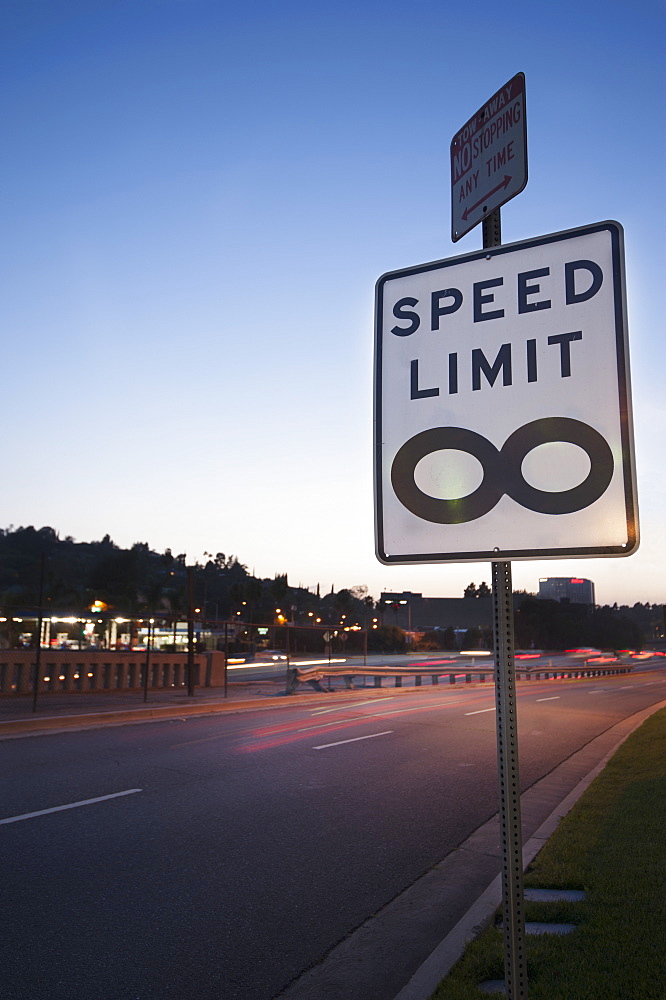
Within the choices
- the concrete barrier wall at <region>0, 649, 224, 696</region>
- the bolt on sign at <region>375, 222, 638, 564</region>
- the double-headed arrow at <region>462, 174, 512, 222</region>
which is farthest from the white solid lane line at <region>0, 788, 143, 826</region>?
the concrete barrier wall at <region>0, 649, 224, 696</region>

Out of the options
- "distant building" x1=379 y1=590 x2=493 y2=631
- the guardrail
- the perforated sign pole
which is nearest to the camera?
the perforated sign pole

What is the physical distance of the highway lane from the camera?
4.84m

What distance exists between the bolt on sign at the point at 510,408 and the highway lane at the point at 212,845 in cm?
375

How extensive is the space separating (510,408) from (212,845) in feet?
21.4

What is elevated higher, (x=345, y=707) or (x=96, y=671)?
(x=96, y=671)

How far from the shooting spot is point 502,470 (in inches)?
88.6

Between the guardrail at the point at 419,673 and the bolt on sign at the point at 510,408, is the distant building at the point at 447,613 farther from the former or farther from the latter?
the bolt on sign at the point at 510,408

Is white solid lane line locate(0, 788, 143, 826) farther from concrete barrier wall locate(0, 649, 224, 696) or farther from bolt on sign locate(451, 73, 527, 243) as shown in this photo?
concrete barrier wall locate(0, 649, 224, 696)

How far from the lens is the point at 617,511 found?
6.81 feet

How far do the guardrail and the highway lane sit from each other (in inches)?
236

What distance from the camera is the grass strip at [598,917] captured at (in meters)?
4.00

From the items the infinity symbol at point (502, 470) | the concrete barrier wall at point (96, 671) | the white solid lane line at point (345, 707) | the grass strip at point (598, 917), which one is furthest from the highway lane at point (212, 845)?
the concrete barrier wall at point (96, 671)

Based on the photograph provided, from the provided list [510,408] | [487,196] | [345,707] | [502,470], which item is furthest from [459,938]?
[345,707]

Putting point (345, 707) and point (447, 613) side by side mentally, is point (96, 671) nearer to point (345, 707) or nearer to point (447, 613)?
point (345, 707)
